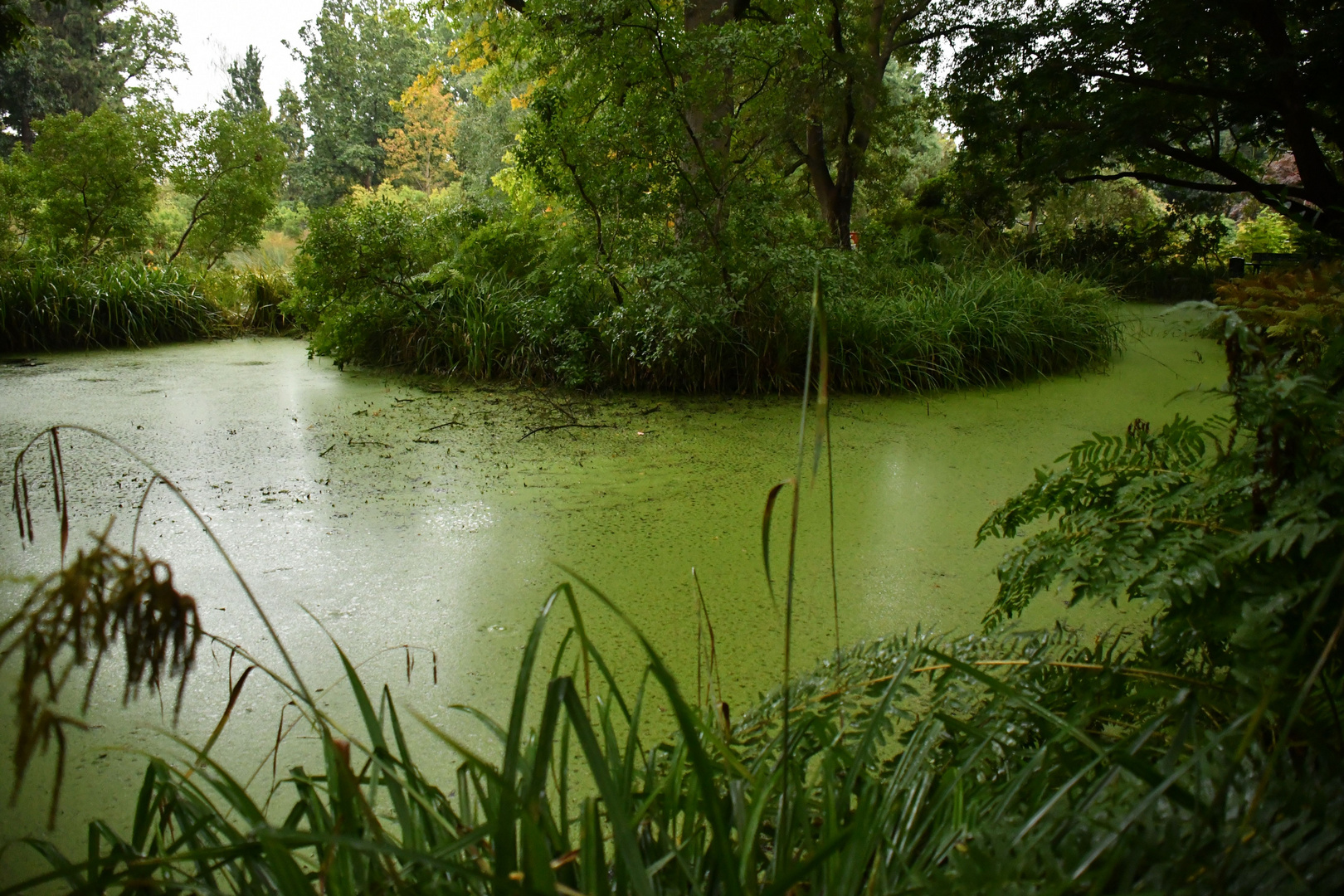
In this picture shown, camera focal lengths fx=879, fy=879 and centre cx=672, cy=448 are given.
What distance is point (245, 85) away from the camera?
23703mm

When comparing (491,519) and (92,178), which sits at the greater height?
(92,178)

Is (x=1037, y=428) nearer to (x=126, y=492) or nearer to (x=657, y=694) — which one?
(x=657, y=694)

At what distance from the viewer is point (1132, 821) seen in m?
0.56

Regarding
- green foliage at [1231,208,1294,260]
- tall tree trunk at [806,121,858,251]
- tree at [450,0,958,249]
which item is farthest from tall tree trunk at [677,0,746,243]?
green foliage at [1231,208,1294,260]

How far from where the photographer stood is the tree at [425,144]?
63.8 feet

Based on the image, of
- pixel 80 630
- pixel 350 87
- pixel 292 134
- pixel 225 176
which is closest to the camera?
pixel 80 630

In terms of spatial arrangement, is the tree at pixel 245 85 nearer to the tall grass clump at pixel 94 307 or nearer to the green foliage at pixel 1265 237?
the tall grass clump at pixel 94 307

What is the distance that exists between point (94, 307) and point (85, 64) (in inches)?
585

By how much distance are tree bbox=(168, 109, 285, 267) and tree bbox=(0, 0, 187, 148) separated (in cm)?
975

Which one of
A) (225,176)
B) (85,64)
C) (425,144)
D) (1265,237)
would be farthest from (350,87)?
(1265,237)

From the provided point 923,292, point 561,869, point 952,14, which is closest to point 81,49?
point 952,14

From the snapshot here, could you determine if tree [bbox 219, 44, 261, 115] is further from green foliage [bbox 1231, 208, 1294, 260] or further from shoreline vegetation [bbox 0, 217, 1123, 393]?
green foliage [bbox 1231, 208, 1294, 260]

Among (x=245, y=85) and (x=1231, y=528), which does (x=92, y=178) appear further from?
(x=245, y=85)

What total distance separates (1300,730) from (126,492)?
267cm
